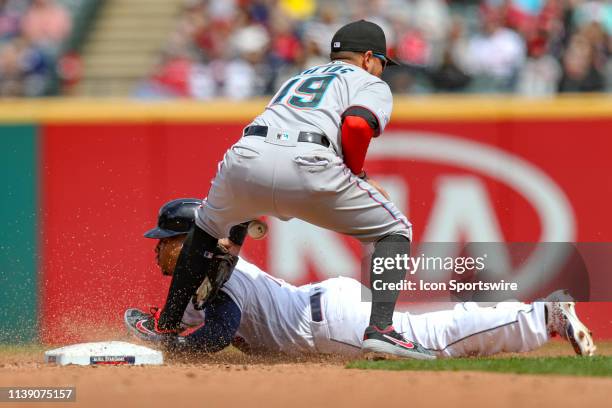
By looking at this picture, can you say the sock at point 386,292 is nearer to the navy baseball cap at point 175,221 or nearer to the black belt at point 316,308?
the black belt at point 316,308

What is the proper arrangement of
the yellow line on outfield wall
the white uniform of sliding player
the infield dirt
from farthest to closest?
1. the yellow line on outfield wall
2. the white uniform of sliding player
3. the infield dirt

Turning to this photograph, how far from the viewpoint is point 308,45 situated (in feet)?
38.0

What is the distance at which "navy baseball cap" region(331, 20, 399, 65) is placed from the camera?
22.0 ft

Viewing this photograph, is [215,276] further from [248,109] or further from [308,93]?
[248,109]

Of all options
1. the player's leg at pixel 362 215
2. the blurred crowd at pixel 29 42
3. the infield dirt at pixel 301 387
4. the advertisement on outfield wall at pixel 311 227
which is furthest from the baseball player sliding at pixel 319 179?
the blurred crowd at pixel 29 42

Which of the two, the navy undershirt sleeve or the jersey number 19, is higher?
the jersey number 19

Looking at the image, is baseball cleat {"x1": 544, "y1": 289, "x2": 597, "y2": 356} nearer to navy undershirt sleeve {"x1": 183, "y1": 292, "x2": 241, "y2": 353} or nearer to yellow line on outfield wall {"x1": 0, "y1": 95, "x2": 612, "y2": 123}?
navy undershirt sleeve {"x1": 183, "y1": 292, "x2": 241, "y2": 353}

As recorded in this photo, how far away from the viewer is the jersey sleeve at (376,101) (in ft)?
20.6

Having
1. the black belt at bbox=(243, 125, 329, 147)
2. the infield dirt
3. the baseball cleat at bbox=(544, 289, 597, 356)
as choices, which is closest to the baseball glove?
the infield dirt

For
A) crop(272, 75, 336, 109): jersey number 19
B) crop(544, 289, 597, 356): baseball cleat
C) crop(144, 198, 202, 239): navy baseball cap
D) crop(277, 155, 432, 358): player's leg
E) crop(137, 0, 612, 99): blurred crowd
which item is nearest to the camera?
crop(277, 155, 432, 358): player's leg

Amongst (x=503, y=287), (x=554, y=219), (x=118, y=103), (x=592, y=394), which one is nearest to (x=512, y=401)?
(x=592, y=394)

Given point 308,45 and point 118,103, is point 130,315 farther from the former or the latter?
point 308,45

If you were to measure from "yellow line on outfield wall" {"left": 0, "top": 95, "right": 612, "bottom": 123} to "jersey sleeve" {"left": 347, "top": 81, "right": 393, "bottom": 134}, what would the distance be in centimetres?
369

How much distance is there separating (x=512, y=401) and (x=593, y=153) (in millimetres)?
5336
